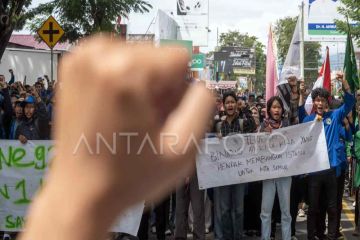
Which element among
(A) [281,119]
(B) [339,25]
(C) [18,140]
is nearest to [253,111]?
(A) [281,119]

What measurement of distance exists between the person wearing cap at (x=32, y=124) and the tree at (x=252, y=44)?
77.5 m

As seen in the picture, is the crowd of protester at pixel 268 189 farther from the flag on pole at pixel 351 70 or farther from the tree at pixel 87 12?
the tree at pixel 87 12

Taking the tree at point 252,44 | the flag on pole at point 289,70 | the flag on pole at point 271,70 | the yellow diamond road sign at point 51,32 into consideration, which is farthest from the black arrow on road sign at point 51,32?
the tree at point 252,44

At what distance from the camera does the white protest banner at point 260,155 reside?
23.5 ft

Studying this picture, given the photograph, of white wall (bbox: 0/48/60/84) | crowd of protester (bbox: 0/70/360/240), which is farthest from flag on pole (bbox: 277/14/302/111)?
white wall (bbox: 0/48/60/84)

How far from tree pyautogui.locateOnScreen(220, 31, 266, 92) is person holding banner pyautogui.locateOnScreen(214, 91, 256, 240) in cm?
7757

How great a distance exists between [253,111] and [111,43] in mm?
9241

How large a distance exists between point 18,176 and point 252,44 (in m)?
82.2

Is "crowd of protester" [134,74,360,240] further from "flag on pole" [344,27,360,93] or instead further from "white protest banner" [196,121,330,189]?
"flag on pole" [344,27,360,93]

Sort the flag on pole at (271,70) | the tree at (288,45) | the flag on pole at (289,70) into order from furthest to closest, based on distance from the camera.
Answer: the tree at (288,45) → the flag on pole at (271,70) → the flag on pole at (289,70)

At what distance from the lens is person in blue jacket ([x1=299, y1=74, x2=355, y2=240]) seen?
700cm

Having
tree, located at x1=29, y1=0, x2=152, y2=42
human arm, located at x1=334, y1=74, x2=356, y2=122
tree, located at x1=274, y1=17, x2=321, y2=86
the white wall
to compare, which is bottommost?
human arm, located at x1=334, y1=74, x2=356, y2=122

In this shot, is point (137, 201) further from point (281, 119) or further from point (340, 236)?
→ point (340, 236)

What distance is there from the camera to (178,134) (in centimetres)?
69
